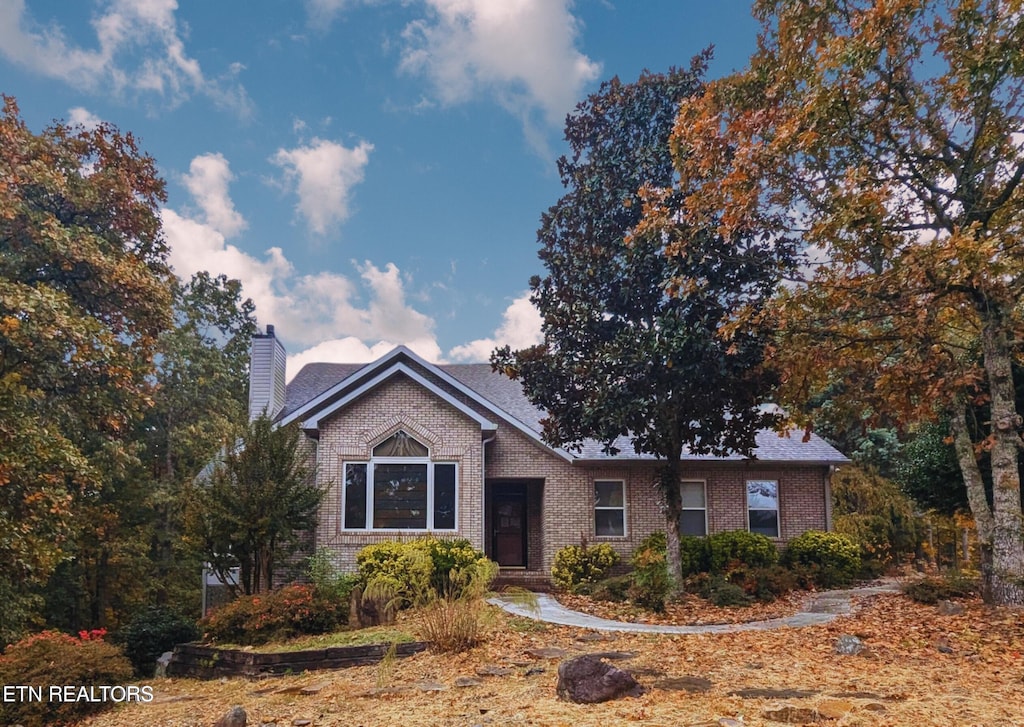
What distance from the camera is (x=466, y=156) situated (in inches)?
617

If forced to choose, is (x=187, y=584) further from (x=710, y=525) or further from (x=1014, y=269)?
(x=1014, y=269)

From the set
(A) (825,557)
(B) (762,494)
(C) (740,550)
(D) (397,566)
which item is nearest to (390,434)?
(D) (397,566)

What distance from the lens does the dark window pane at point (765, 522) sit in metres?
18.9

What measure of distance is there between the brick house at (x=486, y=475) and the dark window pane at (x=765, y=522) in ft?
→ 0.08

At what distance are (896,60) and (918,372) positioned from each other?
197 inches

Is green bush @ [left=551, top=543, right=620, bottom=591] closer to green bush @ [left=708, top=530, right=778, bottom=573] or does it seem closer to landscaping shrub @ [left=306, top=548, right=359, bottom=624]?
green bush @ [left=708, top=530, right=778, bottom=573]

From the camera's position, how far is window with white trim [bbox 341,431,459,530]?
1659 centimetres

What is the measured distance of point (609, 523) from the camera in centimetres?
1850

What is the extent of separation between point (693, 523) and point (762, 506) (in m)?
1.88

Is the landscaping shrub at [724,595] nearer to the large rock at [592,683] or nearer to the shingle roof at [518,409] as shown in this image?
the shingle roof at [518,409]

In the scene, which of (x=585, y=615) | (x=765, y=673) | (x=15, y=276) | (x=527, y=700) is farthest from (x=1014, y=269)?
(x=15, y=276)

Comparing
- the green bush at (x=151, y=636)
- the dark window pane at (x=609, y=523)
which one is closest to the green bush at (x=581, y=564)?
the dark window pane at (x=609, y=523)

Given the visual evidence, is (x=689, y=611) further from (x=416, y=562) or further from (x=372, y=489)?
(x=372, y=489)

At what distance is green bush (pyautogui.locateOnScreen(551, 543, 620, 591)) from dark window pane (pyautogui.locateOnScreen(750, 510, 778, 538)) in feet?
13.3
